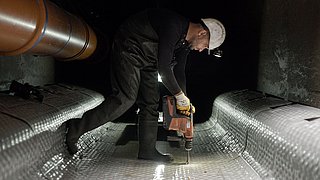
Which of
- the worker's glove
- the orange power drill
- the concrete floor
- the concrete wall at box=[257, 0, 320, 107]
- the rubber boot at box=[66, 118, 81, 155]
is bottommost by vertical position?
the concrete floor

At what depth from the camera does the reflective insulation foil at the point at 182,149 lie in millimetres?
1512

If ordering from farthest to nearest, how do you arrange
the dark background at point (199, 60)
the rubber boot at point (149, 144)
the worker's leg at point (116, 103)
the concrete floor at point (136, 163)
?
the dark background at point (199, 60), the rubber boot at point (149, 144), the worker's leg at point (116, 103), the concrete floor at point (136, 163)

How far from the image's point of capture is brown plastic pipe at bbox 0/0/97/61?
153cm

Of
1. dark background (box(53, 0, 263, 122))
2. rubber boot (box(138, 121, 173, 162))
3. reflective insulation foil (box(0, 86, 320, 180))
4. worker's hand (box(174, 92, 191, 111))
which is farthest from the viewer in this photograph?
dark background (box(53, 0, 263, 122))

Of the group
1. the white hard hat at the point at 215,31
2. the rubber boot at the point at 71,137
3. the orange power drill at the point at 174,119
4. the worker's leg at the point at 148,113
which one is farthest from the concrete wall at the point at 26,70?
the white hard hat at the point at 215,31

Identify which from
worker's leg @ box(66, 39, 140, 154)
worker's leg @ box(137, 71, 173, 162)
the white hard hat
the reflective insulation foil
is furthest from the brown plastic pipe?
the white hard hat

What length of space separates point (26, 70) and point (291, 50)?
2.39m

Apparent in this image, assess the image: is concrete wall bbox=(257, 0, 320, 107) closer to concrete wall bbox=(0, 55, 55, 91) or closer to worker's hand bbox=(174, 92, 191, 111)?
worker's hand bbox=(174, 92, 191, 111)

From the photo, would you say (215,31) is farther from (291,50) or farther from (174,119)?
(291,50)

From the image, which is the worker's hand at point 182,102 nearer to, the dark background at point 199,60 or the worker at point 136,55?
the worker at point 136,55

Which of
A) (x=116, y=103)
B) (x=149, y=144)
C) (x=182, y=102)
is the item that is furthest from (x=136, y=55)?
(x=149, y=144)

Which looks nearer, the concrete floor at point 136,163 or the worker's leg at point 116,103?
the concrete floor at point 136,163

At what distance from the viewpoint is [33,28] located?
1.76m

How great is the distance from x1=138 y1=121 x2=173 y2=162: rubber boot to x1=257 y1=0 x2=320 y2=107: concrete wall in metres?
1.15
